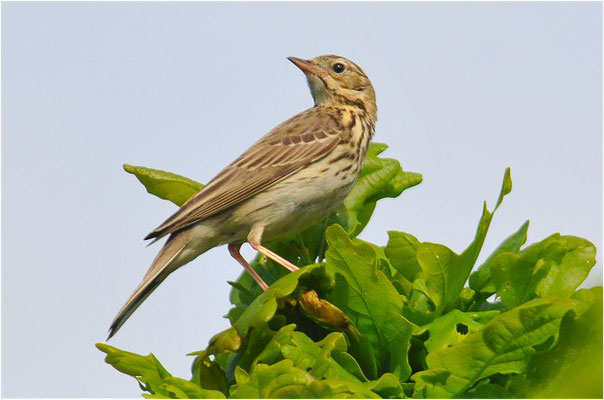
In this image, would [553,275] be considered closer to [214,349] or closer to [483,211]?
[483,211]

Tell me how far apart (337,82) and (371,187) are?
11.0 feet

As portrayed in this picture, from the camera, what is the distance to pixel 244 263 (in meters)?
7.58

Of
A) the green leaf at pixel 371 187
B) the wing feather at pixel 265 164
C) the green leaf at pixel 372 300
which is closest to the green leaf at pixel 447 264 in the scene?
the green leaf at pixel 372 300

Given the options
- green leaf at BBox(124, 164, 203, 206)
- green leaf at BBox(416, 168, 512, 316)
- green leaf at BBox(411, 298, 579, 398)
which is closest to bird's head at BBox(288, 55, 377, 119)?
green leaf at BBox(124, 164, 203, 206)

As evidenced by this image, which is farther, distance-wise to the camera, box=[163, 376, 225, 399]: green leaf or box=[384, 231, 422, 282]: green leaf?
box=[384, 231, 422, 282]: green leaf

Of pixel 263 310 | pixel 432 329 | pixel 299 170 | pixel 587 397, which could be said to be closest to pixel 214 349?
pixel 263 310

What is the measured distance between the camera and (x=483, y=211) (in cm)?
514

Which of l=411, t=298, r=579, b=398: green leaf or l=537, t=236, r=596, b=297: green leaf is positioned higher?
l=537, t=236, r=596, b=297: green leaf

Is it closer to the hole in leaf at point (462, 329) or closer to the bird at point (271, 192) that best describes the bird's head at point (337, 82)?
the bird at point (271, 192)

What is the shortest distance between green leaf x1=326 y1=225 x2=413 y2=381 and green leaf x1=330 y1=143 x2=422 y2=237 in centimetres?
142

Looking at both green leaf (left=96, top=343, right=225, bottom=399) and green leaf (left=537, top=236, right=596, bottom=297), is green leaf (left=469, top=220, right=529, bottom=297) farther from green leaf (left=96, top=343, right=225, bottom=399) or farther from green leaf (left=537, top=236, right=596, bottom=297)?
green leaf (left=96, top=343, right=225, bottom=399)

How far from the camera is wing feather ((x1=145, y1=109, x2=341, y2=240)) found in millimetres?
7985

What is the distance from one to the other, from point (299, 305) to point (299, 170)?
3305 millimetres

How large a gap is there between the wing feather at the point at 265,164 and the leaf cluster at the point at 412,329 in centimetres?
230
